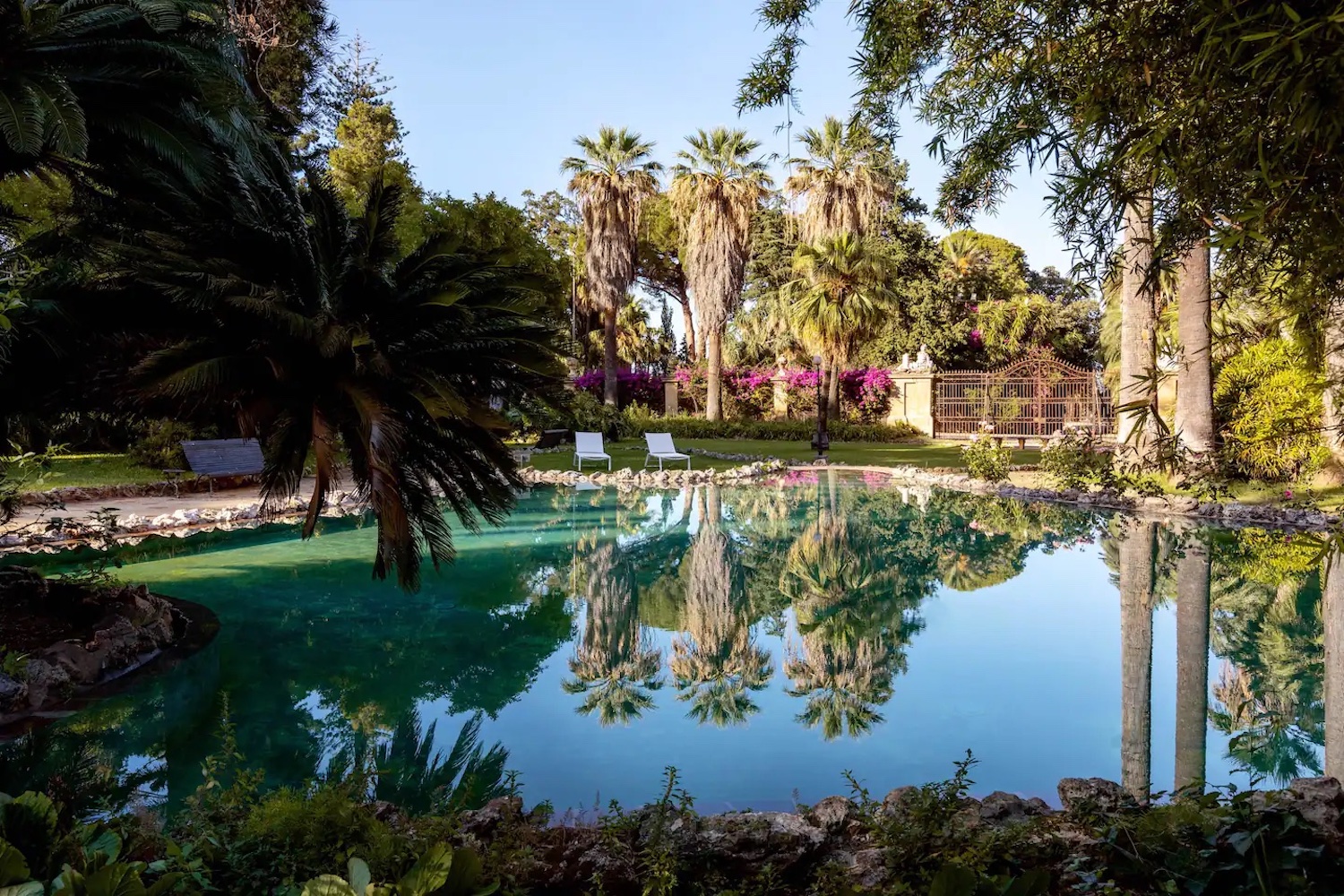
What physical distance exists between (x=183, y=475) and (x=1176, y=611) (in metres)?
13.1

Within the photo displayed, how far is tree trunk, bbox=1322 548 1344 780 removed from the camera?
3.07 meters

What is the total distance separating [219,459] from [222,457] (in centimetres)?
9

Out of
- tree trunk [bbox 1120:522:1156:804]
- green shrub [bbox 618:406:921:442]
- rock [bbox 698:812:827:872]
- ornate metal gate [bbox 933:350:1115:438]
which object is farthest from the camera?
green shrub [bbox 618:406:921:442]

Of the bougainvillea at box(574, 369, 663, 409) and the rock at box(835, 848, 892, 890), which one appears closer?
the rock at box(835, 848, 892, 890)

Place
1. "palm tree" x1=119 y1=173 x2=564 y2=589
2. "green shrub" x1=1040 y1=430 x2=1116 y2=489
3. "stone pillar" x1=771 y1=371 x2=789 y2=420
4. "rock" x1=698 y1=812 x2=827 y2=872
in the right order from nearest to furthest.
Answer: "rock" x1=698 y1=812 x2=827 y2=872 < "palm tree" x1=119 y1=173 x2=564 y2=589 < "green shrub" x1=1040 y1=430 x2=1116 y2=489 < "stone pillar" x1=771 y1=371 x2=789 y2=420

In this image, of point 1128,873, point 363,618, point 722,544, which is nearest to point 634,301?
point 722,544

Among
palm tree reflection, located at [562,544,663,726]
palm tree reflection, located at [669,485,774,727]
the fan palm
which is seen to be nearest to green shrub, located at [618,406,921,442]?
palm tree reflection, located at [669,485,774,727]

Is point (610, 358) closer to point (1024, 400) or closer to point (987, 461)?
point (1024, 400)

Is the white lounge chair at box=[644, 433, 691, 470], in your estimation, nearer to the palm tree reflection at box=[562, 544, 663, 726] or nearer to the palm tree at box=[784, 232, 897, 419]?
the palm tree at box=[784, 232, 897, 419]

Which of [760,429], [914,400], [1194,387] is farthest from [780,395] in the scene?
[1194,387]

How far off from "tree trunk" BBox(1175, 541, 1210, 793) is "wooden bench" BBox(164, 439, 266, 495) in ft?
37.0

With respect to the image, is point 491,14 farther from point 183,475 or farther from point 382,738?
point 382,738

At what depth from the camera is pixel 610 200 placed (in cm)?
2744

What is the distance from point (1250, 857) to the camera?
7.48ft
